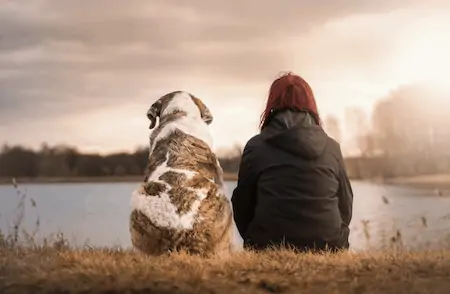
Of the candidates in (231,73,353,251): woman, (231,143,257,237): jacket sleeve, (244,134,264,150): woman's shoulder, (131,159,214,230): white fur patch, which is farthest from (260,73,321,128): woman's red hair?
(131,159,214,230): white fur patch

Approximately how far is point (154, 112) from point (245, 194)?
1124 mm

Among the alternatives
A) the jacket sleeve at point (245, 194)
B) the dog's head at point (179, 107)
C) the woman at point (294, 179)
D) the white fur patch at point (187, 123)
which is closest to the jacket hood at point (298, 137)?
the woman at point (294, 179)

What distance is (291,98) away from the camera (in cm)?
569

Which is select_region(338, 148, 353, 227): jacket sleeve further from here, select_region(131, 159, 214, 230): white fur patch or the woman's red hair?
select_region(131, 159, 214, 230): white fur patch

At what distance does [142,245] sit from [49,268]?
2.38 feet

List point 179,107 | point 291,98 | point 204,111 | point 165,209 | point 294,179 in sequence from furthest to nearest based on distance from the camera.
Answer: point 204,111 → point 179,107 → point 291,98 → point 294,179 → point 165,209

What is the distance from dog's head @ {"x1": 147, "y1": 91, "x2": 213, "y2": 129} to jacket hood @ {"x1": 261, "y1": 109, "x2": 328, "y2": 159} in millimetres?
848

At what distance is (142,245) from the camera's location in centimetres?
547

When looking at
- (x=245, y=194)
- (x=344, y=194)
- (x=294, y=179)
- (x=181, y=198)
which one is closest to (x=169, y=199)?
(x=181, y=198)

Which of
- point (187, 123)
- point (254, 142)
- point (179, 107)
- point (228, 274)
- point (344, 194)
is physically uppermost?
point (179, 107)

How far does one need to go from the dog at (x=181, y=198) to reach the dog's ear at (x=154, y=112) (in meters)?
0.26

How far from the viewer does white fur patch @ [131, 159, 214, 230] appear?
17.6 ft

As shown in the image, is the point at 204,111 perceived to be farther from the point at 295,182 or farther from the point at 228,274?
the point at 228,274

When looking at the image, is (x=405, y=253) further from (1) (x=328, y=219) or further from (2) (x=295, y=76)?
(2) (x=295, y=76)
